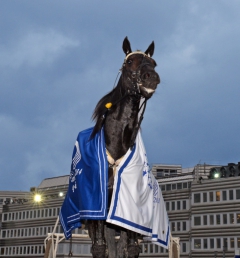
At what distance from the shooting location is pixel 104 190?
461 inches

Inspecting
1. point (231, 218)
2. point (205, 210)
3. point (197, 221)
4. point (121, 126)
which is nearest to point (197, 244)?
point (197, 221)

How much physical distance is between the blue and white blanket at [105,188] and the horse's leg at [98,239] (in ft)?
0.60

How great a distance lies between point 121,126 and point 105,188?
1.26m

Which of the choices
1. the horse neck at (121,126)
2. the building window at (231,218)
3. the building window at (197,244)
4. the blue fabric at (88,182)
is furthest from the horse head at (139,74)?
the building window at (197,244)

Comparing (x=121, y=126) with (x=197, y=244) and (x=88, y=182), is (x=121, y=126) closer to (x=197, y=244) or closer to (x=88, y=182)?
(x=88, y=182)

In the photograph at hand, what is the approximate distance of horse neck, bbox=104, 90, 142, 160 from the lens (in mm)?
11703

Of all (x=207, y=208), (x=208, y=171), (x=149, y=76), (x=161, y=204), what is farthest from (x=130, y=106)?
(x=208, y=171)

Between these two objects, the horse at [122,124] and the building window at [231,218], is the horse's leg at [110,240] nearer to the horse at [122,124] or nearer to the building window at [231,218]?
the horse at [122,124]

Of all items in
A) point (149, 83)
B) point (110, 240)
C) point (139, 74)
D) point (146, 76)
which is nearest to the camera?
point (149, 83)

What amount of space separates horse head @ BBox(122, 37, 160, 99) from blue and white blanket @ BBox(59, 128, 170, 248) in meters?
1.23

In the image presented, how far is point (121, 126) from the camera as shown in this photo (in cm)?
1178

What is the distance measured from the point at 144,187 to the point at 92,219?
1363 millimetres

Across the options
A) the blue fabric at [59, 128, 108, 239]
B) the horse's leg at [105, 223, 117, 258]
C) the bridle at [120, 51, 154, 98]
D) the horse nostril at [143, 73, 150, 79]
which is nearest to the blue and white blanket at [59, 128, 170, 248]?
the blue fabric at [59, 128, 108, 239]

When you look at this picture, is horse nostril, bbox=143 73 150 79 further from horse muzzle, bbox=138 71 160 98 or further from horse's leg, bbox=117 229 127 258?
Answer: horse's leg, bbox=117 229 127 258
